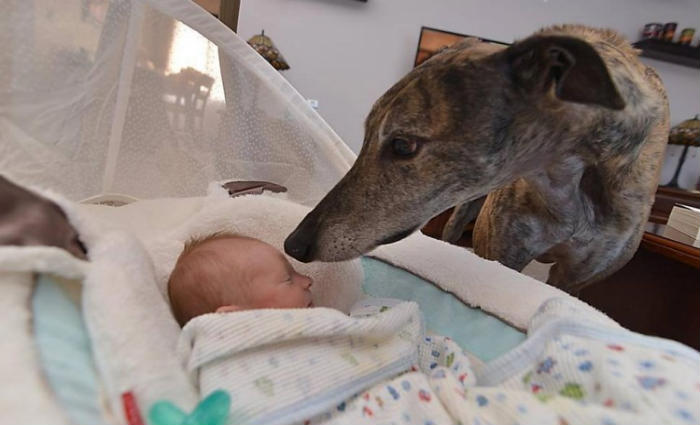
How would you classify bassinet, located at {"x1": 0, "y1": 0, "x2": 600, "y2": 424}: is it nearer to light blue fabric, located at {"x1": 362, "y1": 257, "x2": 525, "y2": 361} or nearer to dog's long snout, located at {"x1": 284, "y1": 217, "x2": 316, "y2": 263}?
light blue fabric, located at {"x1": 362, "y1": 257, "x2": 525, "y2": 361}

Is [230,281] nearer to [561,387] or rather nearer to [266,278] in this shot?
[266,278]

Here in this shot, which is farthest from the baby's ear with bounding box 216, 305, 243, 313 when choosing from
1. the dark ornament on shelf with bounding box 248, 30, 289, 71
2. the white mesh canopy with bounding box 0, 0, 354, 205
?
the dark ornament on shelf with bounding box 248, 30, 289, 71

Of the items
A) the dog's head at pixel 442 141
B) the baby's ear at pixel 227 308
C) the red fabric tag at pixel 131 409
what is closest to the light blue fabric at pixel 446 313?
the dog's head at pixel 442 141

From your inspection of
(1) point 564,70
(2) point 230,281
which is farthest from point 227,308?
(1) point 564,70

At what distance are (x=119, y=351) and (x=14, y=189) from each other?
292 millimetres

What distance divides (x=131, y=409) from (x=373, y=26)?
3.36 meters

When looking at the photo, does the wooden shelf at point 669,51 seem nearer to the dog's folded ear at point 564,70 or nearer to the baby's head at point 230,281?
the dog's folded ear at point 564,70

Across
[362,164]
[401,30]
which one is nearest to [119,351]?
[362,164]

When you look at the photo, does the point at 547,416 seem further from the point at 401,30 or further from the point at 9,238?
the point at 401,30

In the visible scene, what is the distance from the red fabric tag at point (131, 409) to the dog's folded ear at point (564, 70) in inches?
30.1

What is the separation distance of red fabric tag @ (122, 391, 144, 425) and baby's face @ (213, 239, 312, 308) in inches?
10.8

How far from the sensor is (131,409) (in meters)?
0.51

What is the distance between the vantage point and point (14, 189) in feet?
2.17

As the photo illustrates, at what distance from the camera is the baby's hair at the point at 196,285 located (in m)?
0.78
